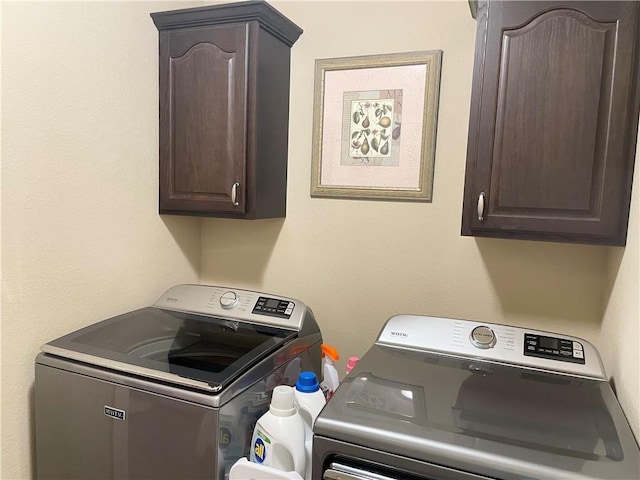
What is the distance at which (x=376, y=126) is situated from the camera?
→ 1.67m

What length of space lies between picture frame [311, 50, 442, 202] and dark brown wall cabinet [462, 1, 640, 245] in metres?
0.32

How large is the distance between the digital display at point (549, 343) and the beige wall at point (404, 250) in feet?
0.45

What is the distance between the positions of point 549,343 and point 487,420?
48 centimetres

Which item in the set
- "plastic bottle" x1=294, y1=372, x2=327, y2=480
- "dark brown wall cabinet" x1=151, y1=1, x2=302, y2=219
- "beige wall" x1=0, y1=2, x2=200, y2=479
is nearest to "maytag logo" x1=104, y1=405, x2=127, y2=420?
"beige wall" x1=0, y1=2, x2=200, y2=479

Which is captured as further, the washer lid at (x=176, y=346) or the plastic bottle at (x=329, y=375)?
the plastic bottle at (x=329, y=375)

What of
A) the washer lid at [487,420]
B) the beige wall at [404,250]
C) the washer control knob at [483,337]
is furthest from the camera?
the beige wall at [404,250]

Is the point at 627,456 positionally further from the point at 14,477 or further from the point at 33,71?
the point at 33,71

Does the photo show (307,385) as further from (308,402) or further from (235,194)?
(235,194)

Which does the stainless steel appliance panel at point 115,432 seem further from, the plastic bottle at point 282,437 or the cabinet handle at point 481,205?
the cabinet handle at point 481,205

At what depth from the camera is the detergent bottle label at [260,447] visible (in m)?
1.15

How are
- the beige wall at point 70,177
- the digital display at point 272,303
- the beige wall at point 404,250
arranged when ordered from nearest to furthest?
1. the beige wall at point 70,177
2. the beige wall at point 404,250
3. the digital display at point 272,303

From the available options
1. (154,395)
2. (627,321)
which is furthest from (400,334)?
(154,395)

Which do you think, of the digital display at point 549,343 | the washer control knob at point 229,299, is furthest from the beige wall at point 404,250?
the washer control knob at point 229,299

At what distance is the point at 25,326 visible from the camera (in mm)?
1300
